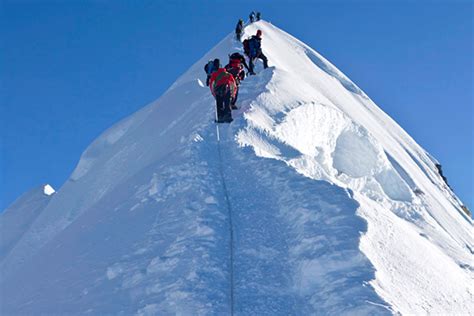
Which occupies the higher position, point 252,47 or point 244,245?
point 252,47

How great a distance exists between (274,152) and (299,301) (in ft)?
16.2

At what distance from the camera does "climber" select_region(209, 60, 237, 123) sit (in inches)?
546

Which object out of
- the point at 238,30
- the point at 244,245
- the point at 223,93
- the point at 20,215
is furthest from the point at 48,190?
the point at 244,245

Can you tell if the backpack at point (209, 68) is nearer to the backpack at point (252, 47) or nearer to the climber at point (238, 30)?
the backpack at point (252, 47)

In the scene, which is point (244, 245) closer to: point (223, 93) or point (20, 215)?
point (223, 93)

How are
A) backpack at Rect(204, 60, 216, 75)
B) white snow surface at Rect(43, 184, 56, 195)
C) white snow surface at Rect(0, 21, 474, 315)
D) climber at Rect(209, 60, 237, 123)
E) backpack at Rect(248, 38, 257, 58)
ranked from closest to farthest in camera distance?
white snow surface at Rect(0, 21, 474, 315), climber at Rect(209, 60, 237, 123), backpack at Rect(204, 60, 216, 75), backpack at Rect(248, 38, 257, 58), white snow surface at Rect(43, 184, 56, 195)

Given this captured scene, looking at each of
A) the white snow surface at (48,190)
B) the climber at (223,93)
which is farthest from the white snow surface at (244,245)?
the white snow surface at (48,190)

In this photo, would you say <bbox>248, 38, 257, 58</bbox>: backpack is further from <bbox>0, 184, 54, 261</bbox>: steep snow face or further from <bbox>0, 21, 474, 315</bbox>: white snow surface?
<bbox>0, 184, 54, 261</bbox>: steep snow face

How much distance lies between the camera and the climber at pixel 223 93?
1387 cm

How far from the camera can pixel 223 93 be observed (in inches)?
574

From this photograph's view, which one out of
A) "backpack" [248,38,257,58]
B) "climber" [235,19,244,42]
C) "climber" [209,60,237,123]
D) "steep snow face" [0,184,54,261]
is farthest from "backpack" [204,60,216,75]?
"climber" [235,19,244,42]

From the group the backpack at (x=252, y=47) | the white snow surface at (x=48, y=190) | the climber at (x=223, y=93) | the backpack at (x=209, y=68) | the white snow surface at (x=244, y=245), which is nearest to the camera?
the white snow surface at (x=244, y=245)

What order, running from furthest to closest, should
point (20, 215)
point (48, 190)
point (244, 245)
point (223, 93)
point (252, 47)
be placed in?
point (48, 190) → point (20, 215) → point (252, 47) → point (223, 93) → point (244, 245)

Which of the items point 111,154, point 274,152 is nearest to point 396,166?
point 274,152
